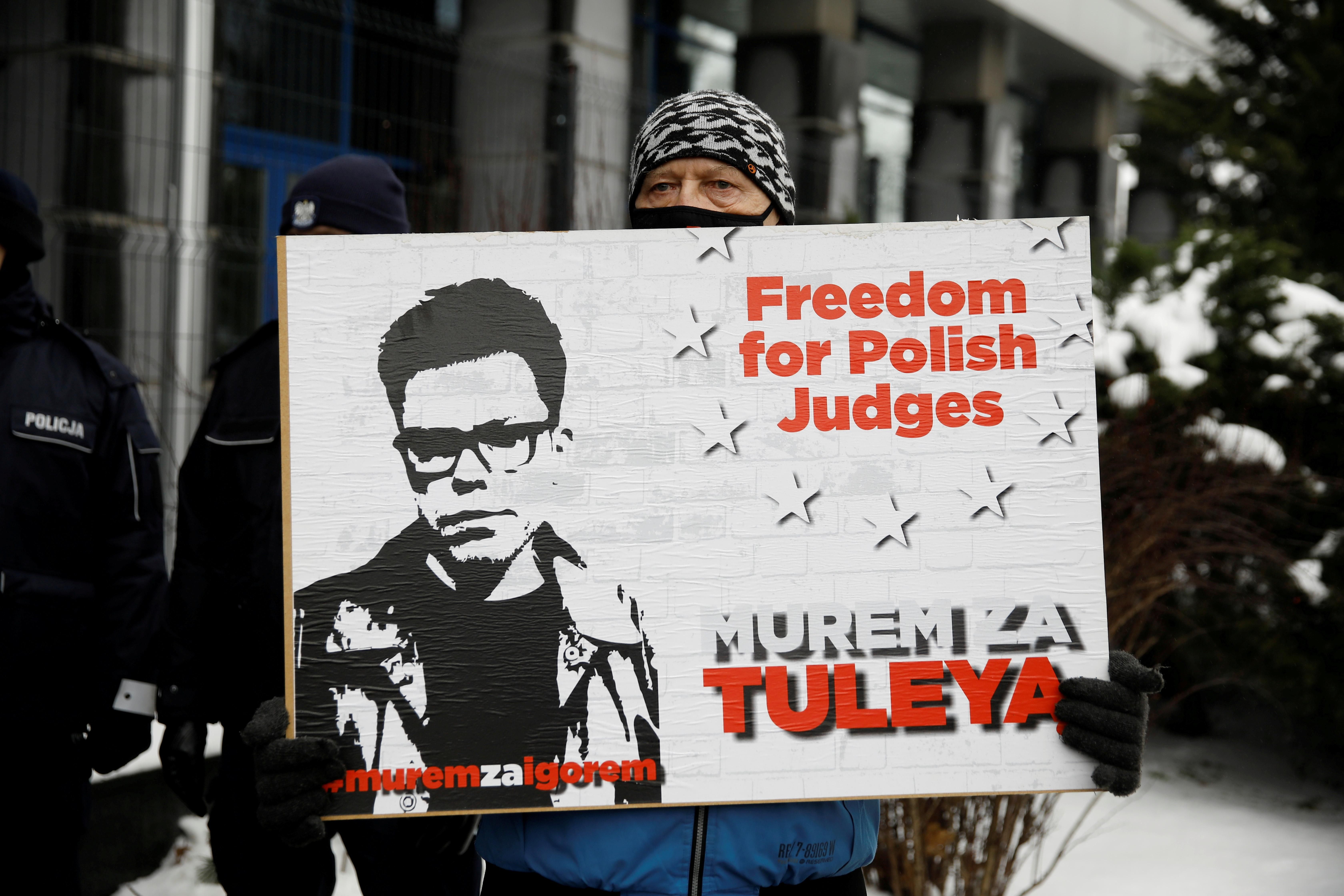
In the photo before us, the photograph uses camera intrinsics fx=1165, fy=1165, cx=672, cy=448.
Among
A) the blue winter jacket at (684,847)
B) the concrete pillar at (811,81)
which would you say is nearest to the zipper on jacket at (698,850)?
the blue winter jacket at (684,847)

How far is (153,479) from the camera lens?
2799 mm

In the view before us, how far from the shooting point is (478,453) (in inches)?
63.8

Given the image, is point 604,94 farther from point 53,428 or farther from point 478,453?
point 478,453

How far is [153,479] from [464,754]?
1.58 meters

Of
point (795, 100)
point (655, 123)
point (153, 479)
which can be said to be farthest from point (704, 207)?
point (795, 100)

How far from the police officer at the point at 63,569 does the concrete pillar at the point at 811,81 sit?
356 inches

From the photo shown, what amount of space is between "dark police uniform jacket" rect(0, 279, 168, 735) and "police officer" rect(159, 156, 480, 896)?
12 centimetres

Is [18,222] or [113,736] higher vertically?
[18,222]

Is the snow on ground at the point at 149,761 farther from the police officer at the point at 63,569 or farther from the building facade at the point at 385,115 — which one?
the building facade at the point at 385,115

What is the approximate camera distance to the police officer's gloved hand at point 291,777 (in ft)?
5.03

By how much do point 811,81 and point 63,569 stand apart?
10125 millimetres

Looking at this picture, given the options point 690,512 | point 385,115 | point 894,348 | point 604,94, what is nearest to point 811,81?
point 604,94

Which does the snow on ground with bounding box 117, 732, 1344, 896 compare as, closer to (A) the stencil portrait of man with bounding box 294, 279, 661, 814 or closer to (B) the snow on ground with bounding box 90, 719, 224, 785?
(B) the snow on ground with bounding box 90, 719, 224, 785

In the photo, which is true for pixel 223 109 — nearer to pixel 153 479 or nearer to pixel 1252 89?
pixel 153 479
